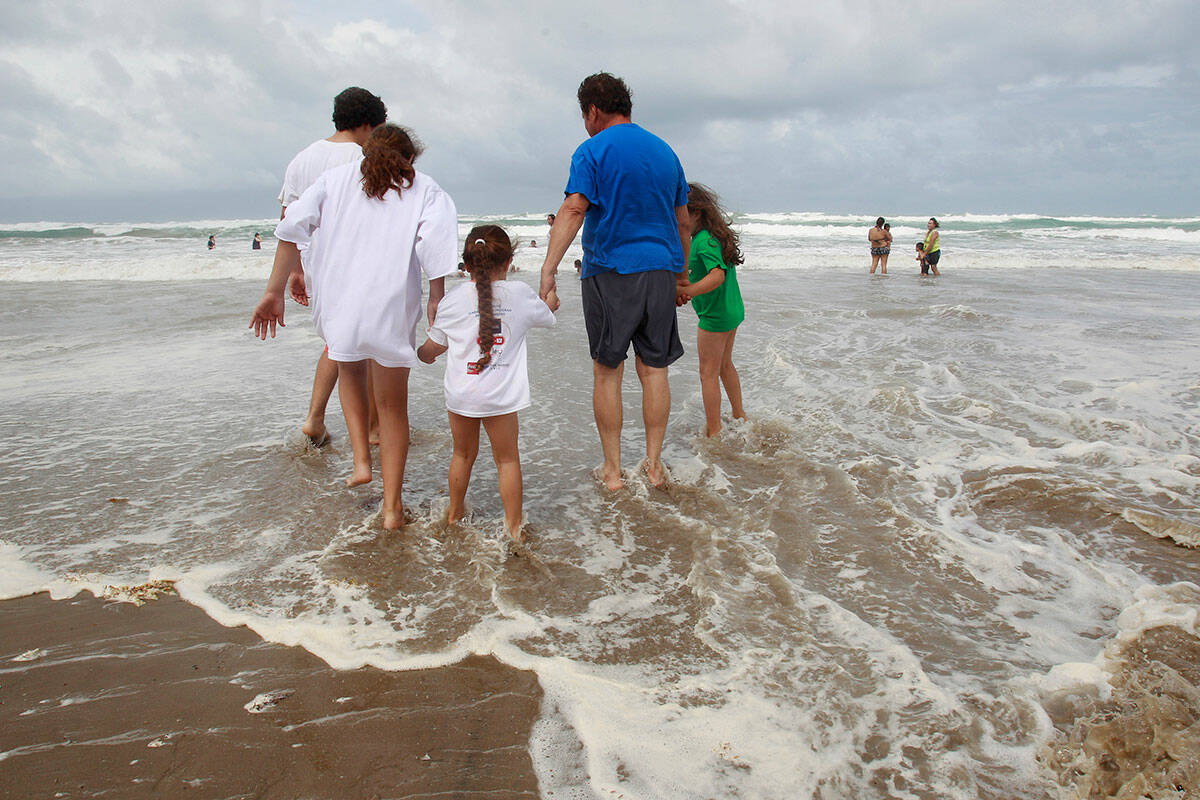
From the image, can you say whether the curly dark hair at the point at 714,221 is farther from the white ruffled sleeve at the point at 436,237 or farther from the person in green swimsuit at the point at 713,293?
the white ruffled sleeve at the point at 436,237

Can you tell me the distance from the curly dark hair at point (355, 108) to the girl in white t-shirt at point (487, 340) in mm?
1506

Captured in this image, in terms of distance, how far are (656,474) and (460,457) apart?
48.7 inches

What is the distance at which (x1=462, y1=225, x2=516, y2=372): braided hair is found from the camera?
3078 mm

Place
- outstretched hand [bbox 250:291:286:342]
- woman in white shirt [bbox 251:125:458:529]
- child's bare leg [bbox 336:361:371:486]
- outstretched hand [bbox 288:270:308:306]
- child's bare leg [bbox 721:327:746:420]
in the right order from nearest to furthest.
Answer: woman in white shirt [bbox 251:125:458:529], outstretched hand [bbox 250:291:286:342], child's bare leg [bbox 336:361:371:486], outstretched hand [bbox 288:270:308:306], child's bare leg [bbox 721:327:746:420]

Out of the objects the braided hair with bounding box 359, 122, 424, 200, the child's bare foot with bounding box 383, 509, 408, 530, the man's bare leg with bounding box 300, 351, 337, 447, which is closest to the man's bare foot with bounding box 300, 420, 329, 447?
the man's bare leg with bounding box 300, 351, 337, 447

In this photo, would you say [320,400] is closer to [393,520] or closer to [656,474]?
[393,520]

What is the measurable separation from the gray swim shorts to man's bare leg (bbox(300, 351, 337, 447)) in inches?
64.5

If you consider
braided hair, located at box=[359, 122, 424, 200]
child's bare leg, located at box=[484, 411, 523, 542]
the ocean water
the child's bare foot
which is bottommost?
the ocean water

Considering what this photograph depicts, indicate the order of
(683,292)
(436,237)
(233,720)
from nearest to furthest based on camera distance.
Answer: (233,720) → (436,237) → (683,292)

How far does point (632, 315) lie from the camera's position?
4.06 metres

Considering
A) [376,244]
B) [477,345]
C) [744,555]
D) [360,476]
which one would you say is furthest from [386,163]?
[744,555]


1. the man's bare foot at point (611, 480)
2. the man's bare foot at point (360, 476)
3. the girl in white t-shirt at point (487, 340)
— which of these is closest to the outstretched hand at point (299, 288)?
the man's bare foot at point (360, 476)

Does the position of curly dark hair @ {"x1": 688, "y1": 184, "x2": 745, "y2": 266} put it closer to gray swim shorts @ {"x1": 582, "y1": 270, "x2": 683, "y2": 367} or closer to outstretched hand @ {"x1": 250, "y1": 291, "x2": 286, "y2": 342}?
gray swim shorts @ {"x1": 582, "y1": 270, "x2": 683, "y2": 367}

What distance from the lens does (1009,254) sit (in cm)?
2717
